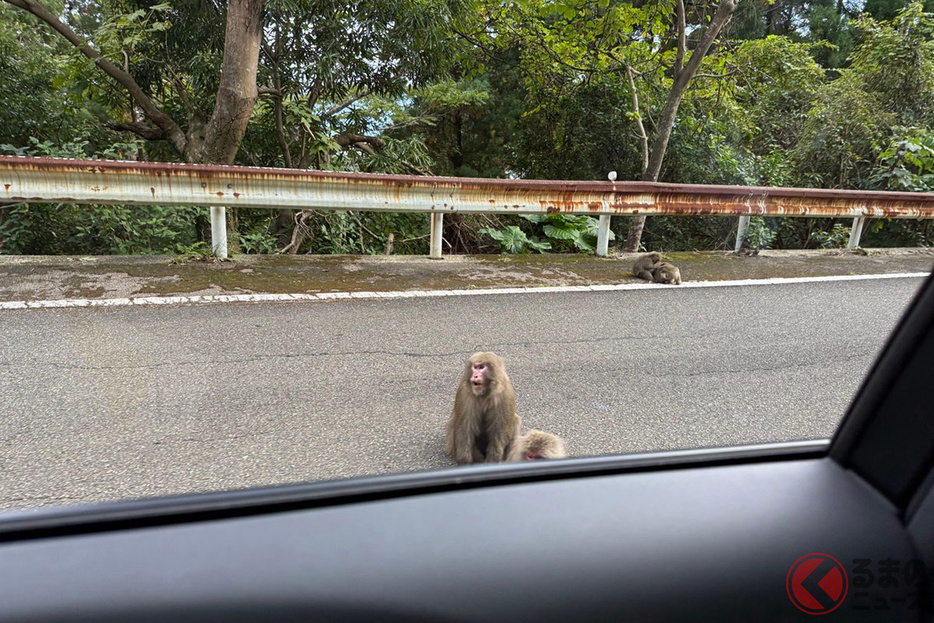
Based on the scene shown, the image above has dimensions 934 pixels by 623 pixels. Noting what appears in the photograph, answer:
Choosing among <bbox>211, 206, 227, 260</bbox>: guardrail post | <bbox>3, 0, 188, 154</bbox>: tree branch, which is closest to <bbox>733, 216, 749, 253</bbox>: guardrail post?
<bbox>211, 206, 227, 260</bbox>: guardrail post

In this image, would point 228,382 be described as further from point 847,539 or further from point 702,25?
point 702,25

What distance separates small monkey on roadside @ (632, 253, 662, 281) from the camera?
20.9ft

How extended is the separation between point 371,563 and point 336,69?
343 inches

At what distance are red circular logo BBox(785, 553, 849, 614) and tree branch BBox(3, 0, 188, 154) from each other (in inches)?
359

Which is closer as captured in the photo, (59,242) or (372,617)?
(372,617)

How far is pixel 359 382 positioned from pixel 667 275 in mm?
3753

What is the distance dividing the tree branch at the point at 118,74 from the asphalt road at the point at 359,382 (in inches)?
212

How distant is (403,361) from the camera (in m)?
3.83

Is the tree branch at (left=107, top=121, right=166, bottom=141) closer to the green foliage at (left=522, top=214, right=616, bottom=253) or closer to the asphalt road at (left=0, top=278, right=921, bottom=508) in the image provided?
the green foliage at (left=522, top=214, right=616, bottom=253)

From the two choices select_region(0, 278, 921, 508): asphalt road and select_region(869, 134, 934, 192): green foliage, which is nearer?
select_region(0, 278, 921, 508): asphalt road

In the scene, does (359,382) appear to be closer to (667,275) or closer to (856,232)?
(667,275)

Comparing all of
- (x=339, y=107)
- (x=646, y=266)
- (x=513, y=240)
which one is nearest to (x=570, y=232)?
(x=513, y=240)

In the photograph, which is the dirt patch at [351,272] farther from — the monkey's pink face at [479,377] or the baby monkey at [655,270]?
the monkey's pink face at [479,377]

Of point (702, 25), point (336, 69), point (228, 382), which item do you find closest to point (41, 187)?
point (228, 382)
